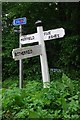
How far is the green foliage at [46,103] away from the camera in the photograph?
7.46 ft

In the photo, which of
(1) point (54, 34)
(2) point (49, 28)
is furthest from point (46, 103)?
(2) point (49, 28)

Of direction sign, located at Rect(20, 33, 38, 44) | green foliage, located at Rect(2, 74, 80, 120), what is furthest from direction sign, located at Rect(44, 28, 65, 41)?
green foliage, located at Rect(2, 74, 80, 120)

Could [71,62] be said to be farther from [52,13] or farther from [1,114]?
[1,114]

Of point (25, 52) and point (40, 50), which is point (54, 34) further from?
point (25, 52)

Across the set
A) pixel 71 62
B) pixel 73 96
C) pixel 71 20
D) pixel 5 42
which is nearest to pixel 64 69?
pixel 71 62

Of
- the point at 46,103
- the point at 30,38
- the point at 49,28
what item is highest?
the point at 49,28

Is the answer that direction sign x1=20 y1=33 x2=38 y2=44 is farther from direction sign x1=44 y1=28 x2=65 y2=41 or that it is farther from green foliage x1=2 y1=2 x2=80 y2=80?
green foliage x1=2 y1=2 x2=80 y2=80

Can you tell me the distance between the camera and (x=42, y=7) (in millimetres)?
9734

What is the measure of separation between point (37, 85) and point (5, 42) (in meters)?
7.27

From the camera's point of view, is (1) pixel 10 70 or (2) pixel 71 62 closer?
(2) pixel 71 62

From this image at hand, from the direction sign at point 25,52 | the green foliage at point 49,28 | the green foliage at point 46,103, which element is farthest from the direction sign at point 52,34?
the green foliage at point 49,28

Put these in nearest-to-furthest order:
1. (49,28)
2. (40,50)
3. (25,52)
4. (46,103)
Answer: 1. (46,103)
2. (25,52)
3. (40,50)
4. (49,28)

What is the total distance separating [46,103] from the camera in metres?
2.48

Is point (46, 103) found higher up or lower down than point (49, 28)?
lower down
